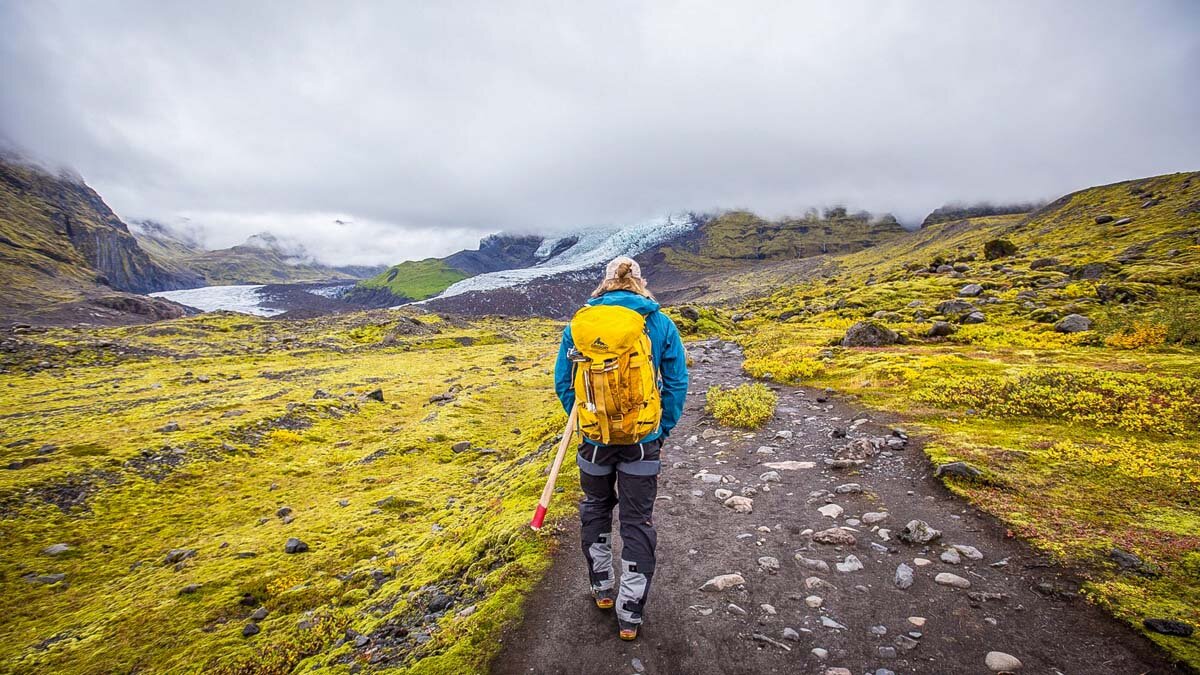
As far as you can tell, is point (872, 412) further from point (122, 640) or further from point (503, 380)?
point (503, 380)

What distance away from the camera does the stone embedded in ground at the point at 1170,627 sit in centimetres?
441

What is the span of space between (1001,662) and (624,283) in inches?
217

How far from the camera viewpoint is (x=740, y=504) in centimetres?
859

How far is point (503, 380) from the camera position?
2977 centimetres

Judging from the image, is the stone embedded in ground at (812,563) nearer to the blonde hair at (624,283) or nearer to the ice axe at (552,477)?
the ice axe at (552,477)

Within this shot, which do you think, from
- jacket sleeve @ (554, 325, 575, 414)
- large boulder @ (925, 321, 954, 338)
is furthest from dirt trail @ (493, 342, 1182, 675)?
large boulder @ (925, 321, 954, 338)

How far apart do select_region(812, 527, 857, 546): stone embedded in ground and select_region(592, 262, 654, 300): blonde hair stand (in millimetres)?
4790

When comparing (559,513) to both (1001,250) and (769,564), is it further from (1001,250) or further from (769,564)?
(1001,250)

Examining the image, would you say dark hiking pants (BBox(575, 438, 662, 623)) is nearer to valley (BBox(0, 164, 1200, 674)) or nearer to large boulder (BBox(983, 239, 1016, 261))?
valley (BBox(0, 164, 1200, 674))

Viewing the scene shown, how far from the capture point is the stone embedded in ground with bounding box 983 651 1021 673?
14.6 ft

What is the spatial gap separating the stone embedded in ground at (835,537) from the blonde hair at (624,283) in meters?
4.79

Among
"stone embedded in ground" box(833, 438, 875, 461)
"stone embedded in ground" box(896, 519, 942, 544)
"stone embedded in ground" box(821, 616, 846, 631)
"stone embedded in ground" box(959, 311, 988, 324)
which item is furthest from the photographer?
"stone embedded in ground" box(959, 311, 988, 324)

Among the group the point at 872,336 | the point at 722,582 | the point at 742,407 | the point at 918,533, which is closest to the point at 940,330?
the point at 872,336

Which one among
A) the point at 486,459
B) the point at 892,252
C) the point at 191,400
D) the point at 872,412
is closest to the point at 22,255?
the point at 191,400
